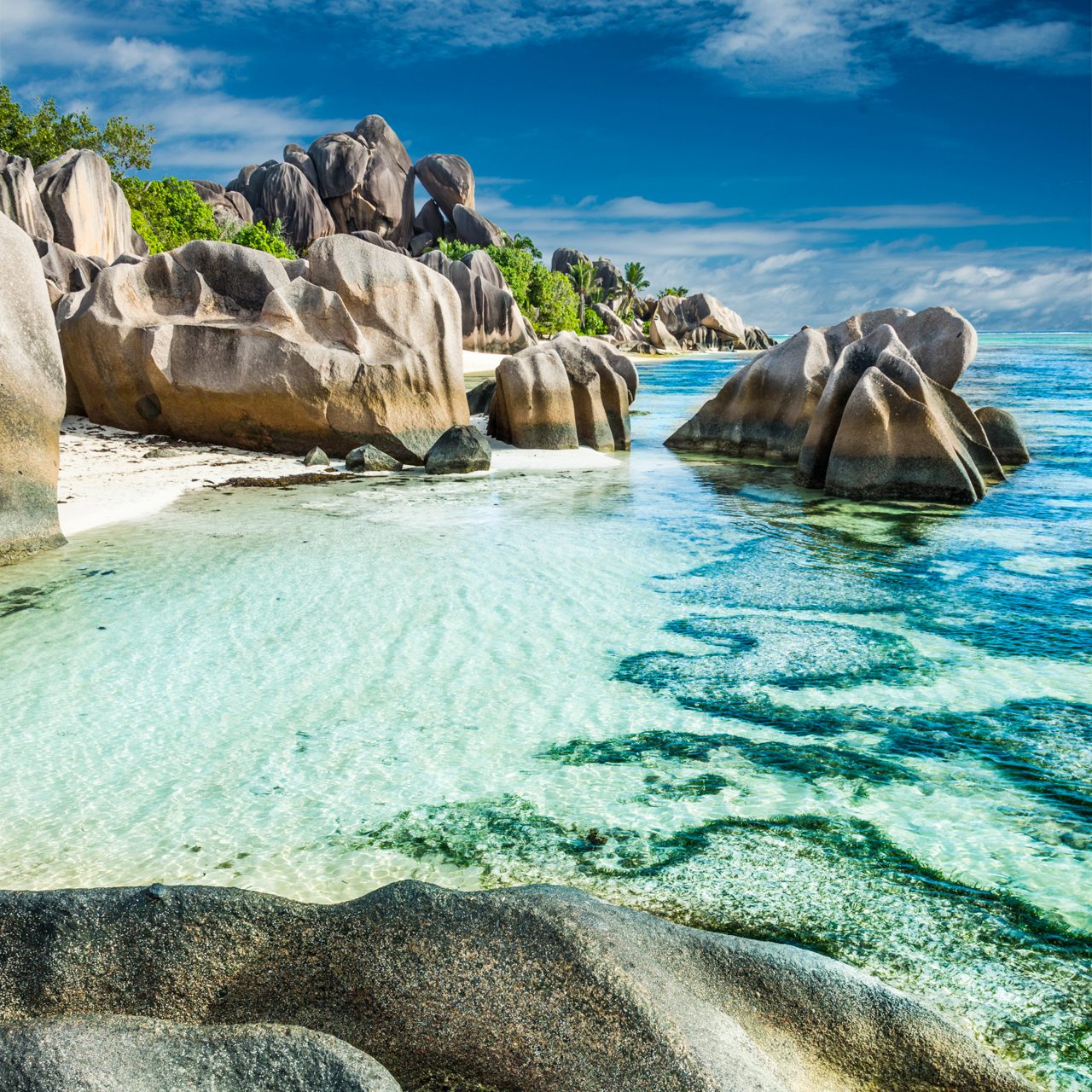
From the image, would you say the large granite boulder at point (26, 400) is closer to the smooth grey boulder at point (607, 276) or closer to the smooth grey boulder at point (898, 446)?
the smooth grey boulder at point (898, 446)

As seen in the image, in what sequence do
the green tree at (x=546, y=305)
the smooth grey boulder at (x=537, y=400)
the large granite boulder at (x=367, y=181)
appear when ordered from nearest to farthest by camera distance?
the smooth grey boulder at (x=537, y=400) < the green tree at (x=546, y=305) < the large granite boulder at (x=367, y=181)

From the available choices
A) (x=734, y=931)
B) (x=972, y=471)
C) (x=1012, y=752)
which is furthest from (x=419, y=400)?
(x=734, y=931)

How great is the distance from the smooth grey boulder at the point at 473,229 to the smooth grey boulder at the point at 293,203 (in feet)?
28.5

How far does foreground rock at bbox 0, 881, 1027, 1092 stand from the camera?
190 centimetres

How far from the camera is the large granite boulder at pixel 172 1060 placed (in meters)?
1.61

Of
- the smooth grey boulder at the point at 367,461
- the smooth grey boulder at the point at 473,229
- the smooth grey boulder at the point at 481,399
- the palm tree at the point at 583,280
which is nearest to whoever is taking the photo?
the smooth grey boulder at the point at 367,461

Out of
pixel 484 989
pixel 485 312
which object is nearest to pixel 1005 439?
pixel 484 989

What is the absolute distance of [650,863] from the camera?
3385 millimetres

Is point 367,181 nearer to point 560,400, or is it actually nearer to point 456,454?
point 560,400

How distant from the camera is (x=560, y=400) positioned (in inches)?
574

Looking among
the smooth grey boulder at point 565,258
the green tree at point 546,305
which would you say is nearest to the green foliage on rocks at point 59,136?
the green tree at point 546,305

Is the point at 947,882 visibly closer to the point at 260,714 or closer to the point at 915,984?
the point at 915,984

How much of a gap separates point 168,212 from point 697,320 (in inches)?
2061

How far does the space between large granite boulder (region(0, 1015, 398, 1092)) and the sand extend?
7.47m
